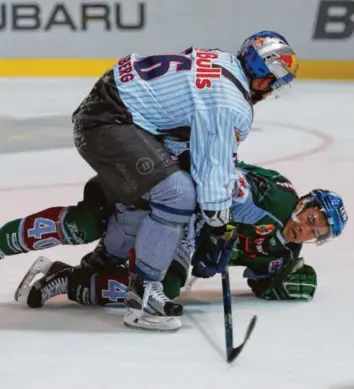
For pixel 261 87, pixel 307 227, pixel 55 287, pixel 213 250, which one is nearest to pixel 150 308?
pixel 213 250

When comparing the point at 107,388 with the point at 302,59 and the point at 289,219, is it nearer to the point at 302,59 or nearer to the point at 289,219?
the point at 289,219

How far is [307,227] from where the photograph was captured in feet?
7.14

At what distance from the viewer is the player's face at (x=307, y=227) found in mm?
2145

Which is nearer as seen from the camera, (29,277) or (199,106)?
(199,106)

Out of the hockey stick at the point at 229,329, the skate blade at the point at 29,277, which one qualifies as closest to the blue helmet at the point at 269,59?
the hockey stick at the point at 229,329

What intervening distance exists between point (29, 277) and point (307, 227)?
67cm

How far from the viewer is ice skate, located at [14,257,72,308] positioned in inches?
87.4

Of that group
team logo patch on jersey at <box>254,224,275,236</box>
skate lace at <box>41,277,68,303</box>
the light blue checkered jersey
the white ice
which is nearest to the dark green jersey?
team logo patch on jersey at <box>254,224,275,236</box>

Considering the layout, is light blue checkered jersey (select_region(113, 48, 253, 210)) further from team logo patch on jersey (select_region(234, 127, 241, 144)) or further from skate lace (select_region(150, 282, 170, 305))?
skate lace (select_region(150, 282, 170, 305))

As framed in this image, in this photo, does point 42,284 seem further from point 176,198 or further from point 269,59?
point 269,59

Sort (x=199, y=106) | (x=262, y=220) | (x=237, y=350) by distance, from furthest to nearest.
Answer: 1. (x=262, y=220)
2. (x=199, y=106)
3. (x=237, y=350)

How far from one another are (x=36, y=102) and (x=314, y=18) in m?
2.41

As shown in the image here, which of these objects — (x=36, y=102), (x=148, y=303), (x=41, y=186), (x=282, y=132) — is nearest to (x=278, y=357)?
(x=148, y=303)

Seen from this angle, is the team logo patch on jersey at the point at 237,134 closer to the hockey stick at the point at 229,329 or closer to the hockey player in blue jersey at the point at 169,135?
the hockey player in blue jersey at the point at 169,135
